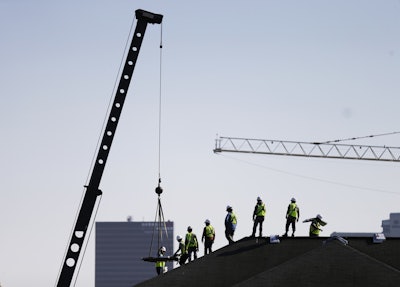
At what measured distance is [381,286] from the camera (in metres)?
40.2

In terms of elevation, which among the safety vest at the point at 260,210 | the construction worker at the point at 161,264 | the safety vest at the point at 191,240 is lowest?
the construction worker at the point at 161,264

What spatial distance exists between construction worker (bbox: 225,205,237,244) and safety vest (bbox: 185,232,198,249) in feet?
5.08

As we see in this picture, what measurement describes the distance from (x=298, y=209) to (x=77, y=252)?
12.4m

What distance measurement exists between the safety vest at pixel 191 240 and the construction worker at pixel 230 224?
1547mm

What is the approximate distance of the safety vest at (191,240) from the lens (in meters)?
44.4

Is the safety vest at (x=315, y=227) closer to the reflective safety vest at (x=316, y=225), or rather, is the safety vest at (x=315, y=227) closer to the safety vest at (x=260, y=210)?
the reflective safety vest at (x=316, y=225)

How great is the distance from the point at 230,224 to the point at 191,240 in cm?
215

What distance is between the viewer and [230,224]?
1722 inches

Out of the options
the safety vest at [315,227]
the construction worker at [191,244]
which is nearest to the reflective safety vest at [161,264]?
the construction worker at [191,244]

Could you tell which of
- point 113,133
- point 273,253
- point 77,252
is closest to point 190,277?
point 273,253

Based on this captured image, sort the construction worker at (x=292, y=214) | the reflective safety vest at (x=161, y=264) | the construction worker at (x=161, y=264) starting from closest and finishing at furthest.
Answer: the construction worker at (x=292, y=214) < the construction worker at (x=161, y=264) < the reflective safety vest at (x=161, y=264)

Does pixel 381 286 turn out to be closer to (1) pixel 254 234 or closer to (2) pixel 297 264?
(2) pixel 297 264

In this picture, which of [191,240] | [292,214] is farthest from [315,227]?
[191,240]

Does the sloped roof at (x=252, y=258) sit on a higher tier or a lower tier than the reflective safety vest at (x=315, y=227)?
lower
